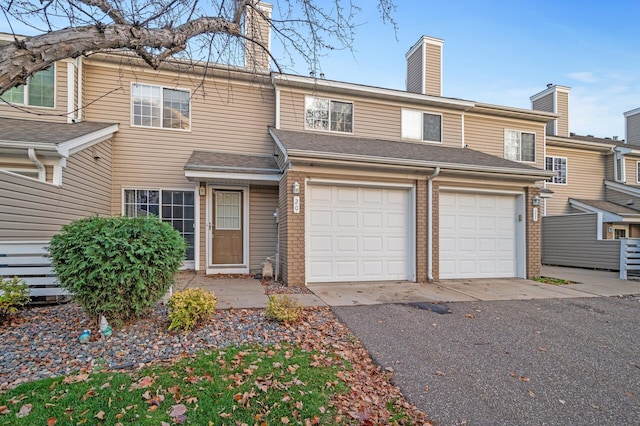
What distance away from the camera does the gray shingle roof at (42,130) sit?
5.93m

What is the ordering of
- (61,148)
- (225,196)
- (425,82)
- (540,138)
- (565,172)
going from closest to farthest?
(61,148) → (225,196) → (425,82) → (540,138) → (565,172)

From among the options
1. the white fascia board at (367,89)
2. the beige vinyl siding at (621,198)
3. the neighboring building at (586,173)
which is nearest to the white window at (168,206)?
the white fascia board at (367,89)

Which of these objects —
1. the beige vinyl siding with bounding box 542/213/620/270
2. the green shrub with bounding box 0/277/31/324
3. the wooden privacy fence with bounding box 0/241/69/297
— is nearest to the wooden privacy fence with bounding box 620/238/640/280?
the beige vinyl siding with bounding box 542/213/620/270

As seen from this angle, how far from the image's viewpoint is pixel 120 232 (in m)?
3.86

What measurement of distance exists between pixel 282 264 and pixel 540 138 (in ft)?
36.3

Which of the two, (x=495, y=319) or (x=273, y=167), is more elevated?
(x=273, y=167)

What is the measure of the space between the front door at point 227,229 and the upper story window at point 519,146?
980 centimetres

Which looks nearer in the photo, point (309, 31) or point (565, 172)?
point (309, 31)

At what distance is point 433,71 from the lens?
37.1ft

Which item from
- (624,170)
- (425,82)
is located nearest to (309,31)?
(425,82)

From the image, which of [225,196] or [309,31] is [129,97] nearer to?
[225,196]

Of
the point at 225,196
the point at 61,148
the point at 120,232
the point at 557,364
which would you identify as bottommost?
the point at 557,364

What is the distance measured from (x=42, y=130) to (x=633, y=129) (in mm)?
24757

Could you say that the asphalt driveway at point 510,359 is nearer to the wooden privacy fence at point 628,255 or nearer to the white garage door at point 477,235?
the white garage door at point 477,235
